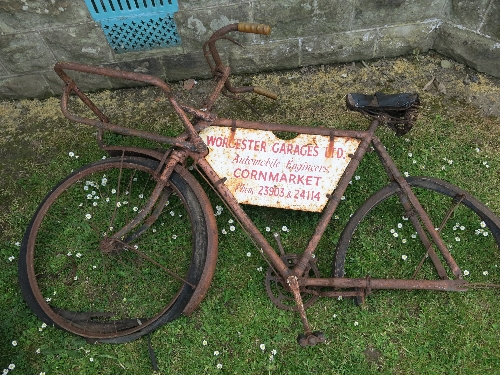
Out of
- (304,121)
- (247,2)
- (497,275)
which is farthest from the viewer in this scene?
(304,121)

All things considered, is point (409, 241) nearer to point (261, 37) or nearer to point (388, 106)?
point (388, 106)

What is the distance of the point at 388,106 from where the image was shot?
10.4 ft

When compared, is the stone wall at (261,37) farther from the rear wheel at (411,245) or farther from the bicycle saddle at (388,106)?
the rear wheel at (411,245)

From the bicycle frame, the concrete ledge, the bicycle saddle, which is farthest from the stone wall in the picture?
the bicycle saddle

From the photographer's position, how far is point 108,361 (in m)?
3.51

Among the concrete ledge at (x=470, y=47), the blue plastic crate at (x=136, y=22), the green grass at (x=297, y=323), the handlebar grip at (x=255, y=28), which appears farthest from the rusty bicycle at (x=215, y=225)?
the concrete ledge at (x=470, y=47)

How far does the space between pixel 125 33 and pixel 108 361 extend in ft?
10.1

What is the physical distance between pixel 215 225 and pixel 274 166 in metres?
0.68

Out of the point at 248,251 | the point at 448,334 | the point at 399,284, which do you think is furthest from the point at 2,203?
the point at 448,334

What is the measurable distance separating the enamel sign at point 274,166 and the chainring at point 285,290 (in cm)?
45

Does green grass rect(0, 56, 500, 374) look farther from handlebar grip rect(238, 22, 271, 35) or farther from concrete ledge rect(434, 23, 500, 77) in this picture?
handlebar grip rect(238, 22, 271, 35)

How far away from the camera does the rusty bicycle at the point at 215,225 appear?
10.8ft

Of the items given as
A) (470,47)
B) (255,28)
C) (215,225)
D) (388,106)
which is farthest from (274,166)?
(470,47)

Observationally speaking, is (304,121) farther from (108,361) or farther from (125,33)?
(108,361)
